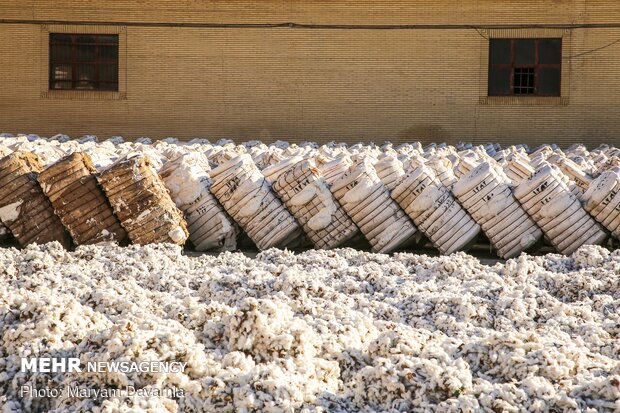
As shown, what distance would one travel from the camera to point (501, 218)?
1017 cm

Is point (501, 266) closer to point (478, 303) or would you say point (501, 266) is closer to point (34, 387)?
point (478, 303)

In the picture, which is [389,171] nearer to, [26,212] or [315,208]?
[315,208]

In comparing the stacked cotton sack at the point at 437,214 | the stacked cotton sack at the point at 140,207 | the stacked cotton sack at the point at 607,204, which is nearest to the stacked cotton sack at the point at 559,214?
the stacked cotton sack at the point at 607,204

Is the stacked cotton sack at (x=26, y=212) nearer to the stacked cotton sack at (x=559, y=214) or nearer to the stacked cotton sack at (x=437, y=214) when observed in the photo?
the stacked cotton sack at (x=437, y=214)

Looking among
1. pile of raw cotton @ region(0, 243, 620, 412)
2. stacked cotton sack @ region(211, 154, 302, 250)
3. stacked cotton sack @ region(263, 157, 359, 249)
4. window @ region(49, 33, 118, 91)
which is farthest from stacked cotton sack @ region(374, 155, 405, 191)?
window @ region(49, 33, 118, 91)

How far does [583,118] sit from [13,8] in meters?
12.1

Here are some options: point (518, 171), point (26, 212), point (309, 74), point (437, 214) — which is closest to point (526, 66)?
point (309, 74)

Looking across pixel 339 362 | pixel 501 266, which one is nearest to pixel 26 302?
pixel 339 362

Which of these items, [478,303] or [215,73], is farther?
[215,73]

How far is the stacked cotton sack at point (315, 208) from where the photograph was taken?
410 inches

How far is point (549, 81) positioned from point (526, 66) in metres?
0.58

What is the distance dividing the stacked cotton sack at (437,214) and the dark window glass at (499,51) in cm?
1307

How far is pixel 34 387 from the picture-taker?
15.6 feet

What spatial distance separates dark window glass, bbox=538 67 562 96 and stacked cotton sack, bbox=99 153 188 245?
14.4 m
